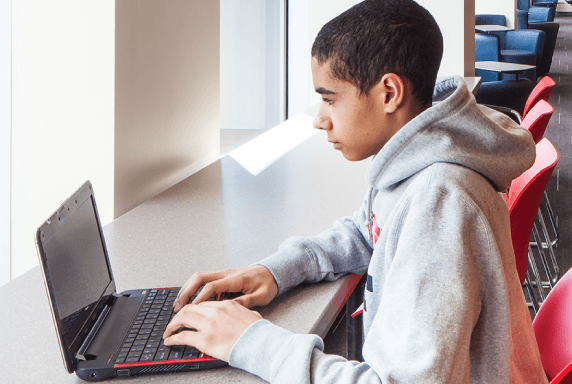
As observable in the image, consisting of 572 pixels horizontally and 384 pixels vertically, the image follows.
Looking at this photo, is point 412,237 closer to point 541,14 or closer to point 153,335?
point 153,335

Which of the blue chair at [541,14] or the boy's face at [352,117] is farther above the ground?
the blue chair at [541,14]

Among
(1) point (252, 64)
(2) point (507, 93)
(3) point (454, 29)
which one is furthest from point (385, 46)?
(2) point (507, 93)

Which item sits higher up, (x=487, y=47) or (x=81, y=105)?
(x=487, y=47)

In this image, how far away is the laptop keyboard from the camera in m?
0.78

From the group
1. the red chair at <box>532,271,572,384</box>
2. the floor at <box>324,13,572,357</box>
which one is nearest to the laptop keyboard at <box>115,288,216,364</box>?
the red chair at <box>532,271,572,384</box>

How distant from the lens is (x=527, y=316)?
804 mm

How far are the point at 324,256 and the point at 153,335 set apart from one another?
349mm

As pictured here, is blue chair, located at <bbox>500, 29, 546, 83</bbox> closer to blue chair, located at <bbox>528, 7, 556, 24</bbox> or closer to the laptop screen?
blue chair, located at <bbox>528, 7, 556, 24</bbox>

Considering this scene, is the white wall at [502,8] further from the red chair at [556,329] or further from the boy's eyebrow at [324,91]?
the boy's eyebrow at [324,91]

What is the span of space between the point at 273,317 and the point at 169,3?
3.45 ft

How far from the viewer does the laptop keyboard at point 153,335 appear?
2.56 ft

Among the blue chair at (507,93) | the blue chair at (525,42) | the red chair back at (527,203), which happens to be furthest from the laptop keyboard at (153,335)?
the blue chair at (525,42)

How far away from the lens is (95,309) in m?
0.88

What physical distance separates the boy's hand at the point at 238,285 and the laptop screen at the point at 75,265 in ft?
0.43
